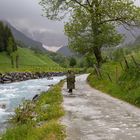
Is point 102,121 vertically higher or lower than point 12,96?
higher

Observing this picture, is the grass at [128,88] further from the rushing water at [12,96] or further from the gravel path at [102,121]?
the rushing water at [12,96]

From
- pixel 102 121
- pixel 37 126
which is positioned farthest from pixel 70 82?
pixel 37 126

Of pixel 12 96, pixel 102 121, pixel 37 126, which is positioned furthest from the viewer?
pixel 12 96

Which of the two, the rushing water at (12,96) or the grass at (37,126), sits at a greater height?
the grass at (37,126)

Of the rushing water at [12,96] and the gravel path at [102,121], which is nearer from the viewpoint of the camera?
the gravel path at [102,121]

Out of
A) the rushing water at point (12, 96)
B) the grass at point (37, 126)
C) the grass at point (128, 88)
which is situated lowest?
the rushing water at point (12, 96)

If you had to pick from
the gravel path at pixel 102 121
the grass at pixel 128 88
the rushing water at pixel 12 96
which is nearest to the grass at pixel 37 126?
the gravel path at pixel 102 121

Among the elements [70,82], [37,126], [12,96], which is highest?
[70,82]

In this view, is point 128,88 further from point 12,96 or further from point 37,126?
point 12,96

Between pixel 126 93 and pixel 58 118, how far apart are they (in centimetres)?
1087

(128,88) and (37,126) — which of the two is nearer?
(37,126)

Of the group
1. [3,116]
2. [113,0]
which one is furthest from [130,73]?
[113,0]

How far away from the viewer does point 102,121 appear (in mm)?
18969

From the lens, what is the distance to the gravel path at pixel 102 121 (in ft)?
51.7
